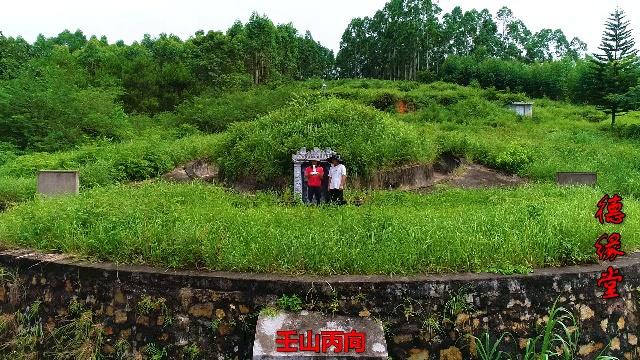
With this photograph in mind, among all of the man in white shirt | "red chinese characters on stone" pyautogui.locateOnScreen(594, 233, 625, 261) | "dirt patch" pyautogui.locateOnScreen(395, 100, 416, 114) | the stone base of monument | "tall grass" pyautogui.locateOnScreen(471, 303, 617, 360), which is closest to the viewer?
the stone base of monument

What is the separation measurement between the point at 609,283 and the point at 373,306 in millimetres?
2301

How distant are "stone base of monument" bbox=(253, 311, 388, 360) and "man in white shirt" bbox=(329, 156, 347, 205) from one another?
4793 millimetres

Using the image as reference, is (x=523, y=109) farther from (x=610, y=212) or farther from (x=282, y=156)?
(x=610, y=212)

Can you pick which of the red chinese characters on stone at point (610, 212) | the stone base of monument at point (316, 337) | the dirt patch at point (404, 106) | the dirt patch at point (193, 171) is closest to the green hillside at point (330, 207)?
the red chinese characters on stone at point (610, 212)

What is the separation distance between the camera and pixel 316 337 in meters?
4.54

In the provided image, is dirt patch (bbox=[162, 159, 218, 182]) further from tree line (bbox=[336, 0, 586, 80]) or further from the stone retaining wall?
tree line (bbox=[336, 0, 586, 80])

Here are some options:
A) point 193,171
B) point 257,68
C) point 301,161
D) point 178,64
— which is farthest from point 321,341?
point 257,68

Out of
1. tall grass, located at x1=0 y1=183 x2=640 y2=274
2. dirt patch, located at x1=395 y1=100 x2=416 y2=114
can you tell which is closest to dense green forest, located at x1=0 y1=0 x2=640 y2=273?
Result: tall grass, located at x1=0 y1=183 x2=640 y2=274

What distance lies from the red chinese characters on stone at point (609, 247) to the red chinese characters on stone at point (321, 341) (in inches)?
109

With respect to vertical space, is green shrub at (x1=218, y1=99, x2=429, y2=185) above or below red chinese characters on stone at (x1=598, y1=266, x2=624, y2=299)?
above

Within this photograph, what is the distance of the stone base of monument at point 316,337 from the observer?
14.5 ft

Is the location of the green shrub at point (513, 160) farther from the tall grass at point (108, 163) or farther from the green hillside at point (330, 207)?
the tall grass at point (108, 163)

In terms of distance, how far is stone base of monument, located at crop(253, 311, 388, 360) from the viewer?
4430 mm

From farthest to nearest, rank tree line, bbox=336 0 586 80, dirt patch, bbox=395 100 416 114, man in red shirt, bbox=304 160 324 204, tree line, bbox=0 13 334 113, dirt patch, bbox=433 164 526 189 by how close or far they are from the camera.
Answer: tree line, bbox=336 0 586 80
tree line, bbox=0 13 334 113
dirt patch, bbox=395 100 416 114
dirt patch, bbox=433 164 526 189
man in red shirt, bbox=304 160 324 204
